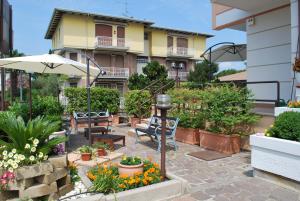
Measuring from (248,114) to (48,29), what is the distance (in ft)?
101

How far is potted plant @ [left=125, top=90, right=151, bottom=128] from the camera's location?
39.6 feet

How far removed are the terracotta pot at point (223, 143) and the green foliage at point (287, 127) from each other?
1887 millimetres

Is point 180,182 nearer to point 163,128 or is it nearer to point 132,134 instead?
point 163,128

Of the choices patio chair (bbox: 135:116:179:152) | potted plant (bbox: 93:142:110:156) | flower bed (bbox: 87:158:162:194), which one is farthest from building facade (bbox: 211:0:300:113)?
flower bed (bbox: 87:158:162:194)

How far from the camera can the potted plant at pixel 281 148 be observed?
4213 mm

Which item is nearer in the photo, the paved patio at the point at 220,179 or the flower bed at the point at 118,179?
the flower bed at the point at 118,179

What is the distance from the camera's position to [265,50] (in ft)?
28.7

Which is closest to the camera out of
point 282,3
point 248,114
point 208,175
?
point 208,175

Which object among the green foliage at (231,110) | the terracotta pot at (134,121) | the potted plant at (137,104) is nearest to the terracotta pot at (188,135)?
the green foliage at (231,110)

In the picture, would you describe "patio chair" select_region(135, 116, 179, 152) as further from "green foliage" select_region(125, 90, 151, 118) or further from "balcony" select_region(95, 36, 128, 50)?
"balcony" select_region(95, 36, 128, 50)

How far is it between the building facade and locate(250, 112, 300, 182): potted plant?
341 centimetres

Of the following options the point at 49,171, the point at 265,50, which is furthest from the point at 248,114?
the point at 49,171

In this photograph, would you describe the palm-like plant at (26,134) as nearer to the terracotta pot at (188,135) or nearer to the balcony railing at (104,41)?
the terracotta pot at (188,135)

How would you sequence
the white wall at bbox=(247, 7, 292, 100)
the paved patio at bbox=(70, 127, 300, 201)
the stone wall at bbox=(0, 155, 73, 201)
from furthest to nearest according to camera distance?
the white wall at bbox=(247, 7, 292, 100) → the paved patio at bbox=(70, 127, 300, 201) → the stone wall at bbox=(0, 155, 73, 201)
